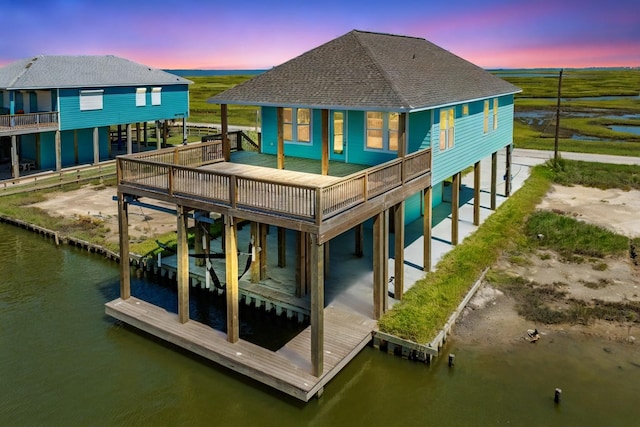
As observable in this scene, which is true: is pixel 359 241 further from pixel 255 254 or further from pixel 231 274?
pixel 231 274

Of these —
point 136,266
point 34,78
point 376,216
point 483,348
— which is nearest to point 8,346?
point 136,266

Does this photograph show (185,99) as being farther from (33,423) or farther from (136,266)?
(33,423)

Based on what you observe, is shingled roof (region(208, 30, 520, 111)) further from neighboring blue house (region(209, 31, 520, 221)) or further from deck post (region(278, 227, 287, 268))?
deck post (region(278, 227, 287, 268))

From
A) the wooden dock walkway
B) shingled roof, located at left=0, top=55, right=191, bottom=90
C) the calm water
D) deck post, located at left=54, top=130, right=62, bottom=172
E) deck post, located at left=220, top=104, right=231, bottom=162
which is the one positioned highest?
shingled roof, located at left=0, top=55, right=191, bottom=90

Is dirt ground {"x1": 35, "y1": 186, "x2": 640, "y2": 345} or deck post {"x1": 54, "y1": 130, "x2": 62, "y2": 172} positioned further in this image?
deck post {"x1": 54, "y1": 130, "x2": 62, "y2": 172}

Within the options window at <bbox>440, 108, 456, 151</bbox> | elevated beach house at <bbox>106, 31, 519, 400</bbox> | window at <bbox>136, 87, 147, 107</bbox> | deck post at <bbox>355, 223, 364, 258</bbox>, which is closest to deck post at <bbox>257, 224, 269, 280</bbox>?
elevated beach house at <bbox>106, 31, 519, 400</bbox>

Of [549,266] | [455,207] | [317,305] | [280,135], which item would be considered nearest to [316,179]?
[280,135]

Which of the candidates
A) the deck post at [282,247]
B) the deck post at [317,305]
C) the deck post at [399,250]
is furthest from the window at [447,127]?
the deck post at [317,305]

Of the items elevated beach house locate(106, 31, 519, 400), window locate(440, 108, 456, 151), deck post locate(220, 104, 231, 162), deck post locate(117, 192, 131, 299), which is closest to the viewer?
elevated beach house locate(106, 31, 519, 400)
